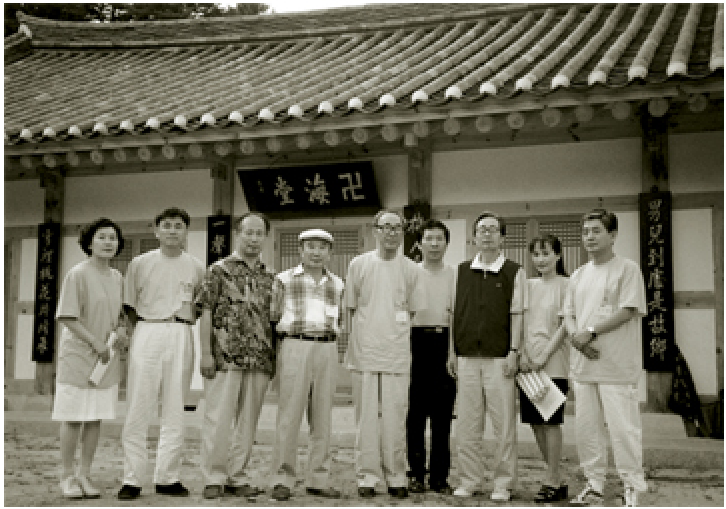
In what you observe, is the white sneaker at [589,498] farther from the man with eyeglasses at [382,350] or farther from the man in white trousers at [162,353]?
the man in white trousers at [162,353]

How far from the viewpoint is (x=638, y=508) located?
13.8 feet

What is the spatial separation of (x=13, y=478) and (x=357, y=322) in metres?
2.59

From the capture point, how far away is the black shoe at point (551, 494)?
174 inches

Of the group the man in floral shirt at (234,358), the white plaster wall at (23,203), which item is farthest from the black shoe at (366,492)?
the white plaster wall at (23,203)

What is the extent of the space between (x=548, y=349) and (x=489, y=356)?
348mm

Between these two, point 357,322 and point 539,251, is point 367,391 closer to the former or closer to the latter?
point 357,322

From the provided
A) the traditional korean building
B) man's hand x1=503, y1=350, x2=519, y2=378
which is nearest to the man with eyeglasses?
man's hand x1=503, y1=350, x2=519, y2=378

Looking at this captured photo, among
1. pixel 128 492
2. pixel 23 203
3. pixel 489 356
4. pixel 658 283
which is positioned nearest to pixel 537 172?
pixel 658 283

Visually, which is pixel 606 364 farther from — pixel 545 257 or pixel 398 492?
pixel 398 492

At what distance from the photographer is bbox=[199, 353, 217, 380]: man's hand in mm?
4395

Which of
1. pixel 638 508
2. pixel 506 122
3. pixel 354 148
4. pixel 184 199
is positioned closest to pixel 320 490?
pixel 638 508

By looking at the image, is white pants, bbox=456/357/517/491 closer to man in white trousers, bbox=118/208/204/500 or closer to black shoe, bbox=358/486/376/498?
black shoe, bbox=358/486/376/498

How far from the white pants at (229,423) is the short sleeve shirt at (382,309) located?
62cm

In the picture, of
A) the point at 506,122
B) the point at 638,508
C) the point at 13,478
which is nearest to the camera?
the point at 638,508
